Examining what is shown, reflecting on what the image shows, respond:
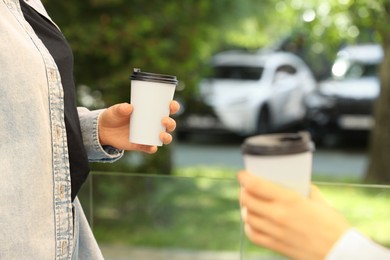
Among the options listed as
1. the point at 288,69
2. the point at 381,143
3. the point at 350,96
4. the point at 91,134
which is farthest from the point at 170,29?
the point at 350,96

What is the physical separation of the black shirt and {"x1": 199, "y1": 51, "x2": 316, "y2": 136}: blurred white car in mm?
8880

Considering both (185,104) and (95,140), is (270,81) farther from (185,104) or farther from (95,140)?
(95,140)

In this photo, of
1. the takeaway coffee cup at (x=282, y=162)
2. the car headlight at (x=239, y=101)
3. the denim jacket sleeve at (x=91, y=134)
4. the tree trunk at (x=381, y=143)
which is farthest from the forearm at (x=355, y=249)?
the car headlight at (x=239, y=101)

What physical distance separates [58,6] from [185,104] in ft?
5.40

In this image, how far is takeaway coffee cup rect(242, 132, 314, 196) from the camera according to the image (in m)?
0.85

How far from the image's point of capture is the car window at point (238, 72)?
10969 mm

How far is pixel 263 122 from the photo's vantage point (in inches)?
419

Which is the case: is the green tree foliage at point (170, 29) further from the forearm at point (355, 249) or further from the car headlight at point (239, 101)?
the forearm at point (355, 249)

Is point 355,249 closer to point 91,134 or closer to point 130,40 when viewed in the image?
point 91,134

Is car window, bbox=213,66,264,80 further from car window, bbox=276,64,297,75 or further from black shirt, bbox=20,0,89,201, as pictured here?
black shirt, bbox=20,0,89,201

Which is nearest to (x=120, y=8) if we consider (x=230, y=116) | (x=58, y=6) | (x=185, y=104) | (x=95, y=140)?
(x=58, y=6)

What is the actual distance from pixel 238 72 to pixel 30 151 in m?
9.88

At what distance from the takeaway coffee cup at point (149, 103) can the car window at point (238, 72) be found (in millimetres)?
9462

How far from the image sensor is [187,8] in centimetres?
590
